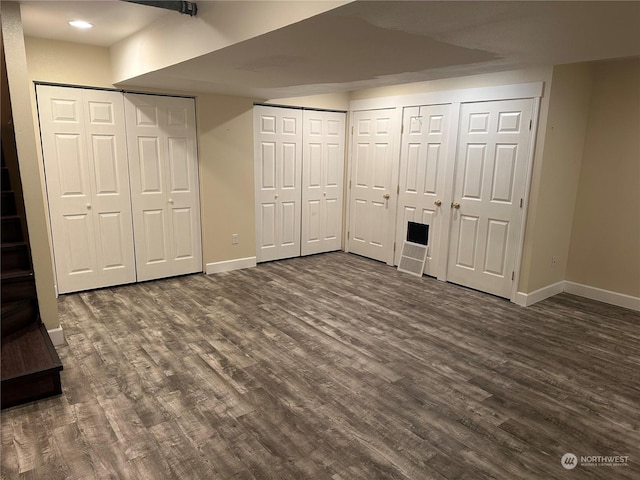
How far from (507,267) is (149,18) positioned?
4044 mm

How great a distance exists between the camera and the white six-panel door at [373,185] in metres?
5.48

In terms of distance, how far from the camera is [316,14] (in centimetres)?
170

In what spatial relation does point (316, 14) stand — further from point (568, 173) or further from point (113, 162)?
point (568, 173)

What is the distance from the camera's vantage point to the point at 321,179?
5.95 m

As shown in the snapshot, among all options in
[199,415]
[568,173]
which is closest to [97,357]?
[199,415]

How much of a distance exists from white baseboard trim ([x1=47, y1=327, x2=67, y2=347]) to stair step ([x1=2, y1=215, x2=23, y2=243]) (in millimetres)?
796

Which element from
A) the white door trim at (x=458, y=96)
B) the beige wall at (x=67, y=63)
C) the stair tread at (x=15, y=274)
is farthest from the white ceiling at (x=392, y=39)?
the stair tread at (x=15, y=274)

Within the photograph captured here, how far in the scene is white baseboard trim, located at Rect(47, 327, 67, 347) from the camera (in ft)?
10.3

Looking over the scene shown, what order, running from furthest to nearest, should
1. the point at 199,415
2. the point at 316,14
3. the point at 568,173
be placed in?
the point at 568,173, the point at 199,415, the point at 316,14

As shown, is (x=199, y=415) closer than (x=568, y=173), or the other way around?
(x=199, y=415)

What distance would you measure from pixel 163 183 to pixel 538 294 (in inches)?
170

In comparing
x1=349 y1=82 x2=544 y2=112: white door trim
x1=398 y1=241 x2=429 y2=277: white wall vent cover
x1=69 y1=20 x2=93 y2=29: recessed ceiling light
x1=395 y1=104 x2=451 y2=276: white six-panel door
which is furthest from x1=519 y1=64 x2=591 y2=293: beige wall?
x1=69 y1=20 x2=93 y2=29: recessed ceiling light

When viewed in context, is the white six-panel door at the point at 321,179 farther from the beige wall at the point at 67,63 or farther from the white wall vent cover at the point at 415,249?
the beige wall at the point at 67,63

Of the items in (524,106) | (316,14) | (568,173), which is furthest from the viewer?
(568,173)
